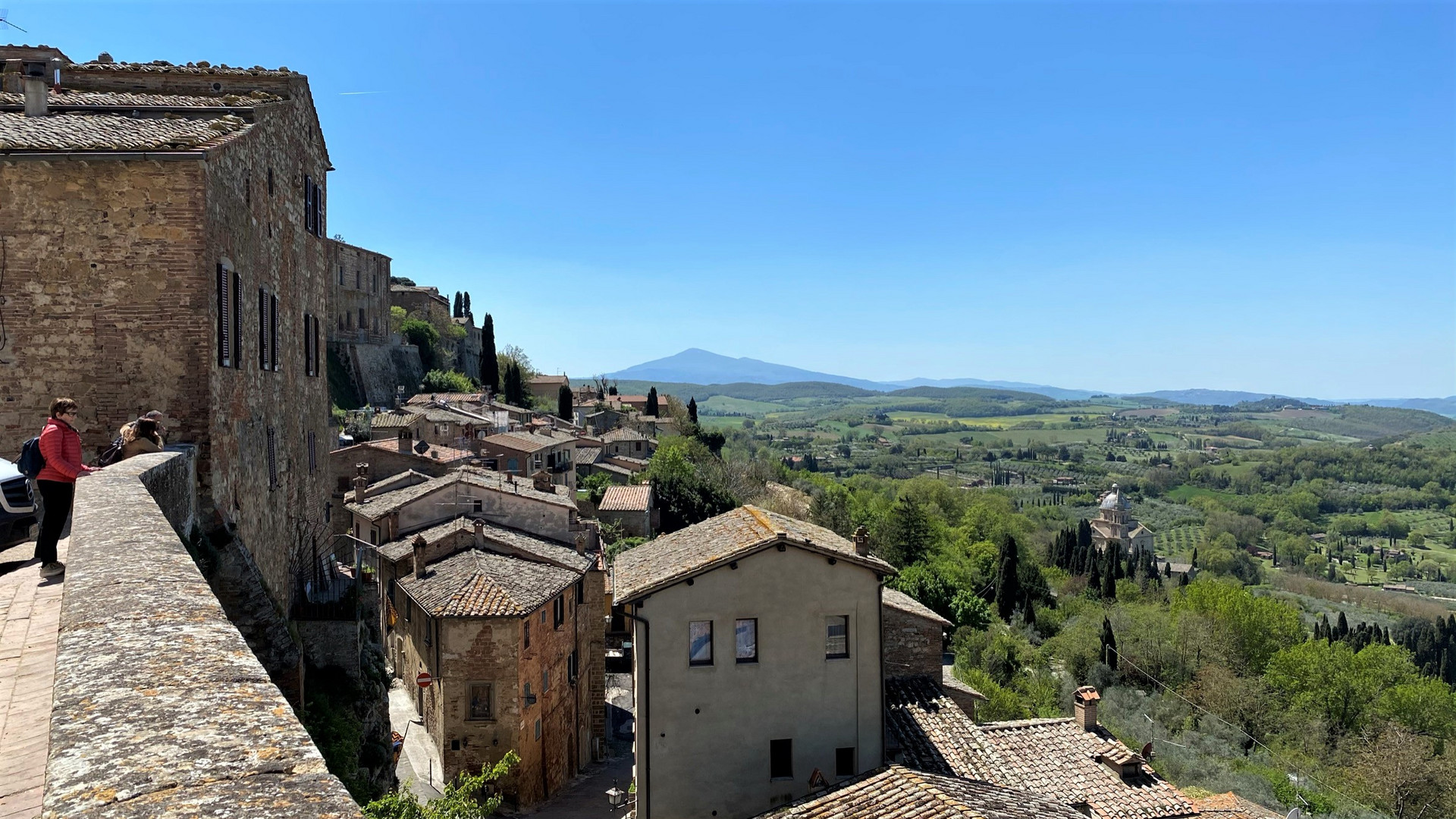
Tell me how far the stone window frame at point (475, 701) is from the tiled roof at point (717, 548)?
6.28 metres

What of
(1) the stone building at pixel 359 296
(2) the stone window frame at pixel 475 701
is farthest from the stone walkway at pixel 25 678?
Answer: (1) the stone building at pixel 359 296

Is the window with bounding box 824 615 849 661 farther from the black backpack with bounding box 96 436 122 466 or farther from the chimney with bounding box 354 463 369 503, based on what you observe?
the chimney with bounding box 354 463 369 503

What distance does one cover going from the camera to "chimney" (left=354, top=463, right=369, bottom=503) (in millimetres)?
33812

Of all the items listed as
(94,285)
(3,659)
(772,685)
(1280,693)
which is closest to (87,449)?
(94,285)

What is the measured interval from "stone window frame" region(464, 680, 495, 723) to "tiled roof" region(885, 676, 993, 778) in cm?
1033

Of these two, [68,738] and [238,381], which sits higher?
[238,381]

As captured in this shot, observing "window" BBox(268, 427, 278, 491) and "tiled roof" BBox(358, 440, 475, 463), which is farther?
"tiled roof" BBox(358, 440, 475, 463)

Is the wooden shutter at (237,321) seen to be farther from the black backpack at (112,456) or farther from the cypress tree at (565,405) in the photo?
the cypress tree at (565,405)

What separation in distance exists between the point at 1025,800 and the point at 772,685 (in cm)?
463

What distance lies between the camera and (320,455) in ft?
61.1

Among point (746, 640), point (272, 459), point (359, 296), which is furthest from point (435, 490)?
point (359, 296)

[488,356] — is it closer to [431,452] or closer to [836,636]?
[431,452]

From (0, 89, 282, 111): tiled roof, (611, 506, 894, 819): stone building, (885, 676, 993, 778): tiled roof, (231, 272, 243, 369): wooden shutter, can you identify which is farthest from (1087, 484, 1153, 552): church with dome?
(231, 272, 243, 369): wooden shutter

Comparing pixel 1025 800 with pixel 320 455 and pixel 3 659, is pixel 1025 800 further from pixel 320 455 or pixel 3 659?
pixel 320 455
